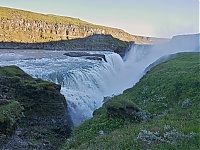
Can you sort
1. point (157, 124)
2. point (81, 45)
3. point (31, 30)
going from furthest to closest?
→ 1. point (31, 30)
2. point (81, 45)
3. point (157, 124)

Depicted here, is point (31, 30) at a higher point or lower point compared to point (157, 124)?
lower

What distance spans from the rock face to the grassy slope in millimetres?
1562

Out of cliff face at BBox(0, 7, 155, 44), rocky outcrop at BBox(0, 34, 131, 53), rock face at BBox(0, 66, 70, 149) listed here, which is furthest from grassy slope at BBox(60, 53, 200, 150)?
cliff face at BBox(0, 7, 155, 44)

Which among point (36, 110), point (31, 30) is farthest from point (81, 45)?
point (36, 110)

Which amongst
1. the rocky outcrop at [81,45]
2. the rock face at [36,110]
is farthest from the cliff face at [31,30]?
the rock face at [36,110]

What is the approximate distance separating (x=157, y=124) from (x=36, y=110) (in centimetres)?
909

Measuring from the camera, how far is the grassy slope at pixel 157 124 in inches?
349

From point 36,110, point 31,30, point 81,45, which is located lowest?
point 81,45

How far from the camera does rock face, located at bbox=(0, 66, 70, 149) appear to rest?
1468 centimetres

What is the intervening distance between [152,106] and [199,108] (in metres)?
3.55

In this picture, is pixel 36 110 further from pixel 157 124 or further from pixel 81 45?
pixel 81 45

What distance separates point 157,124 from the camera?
11.2 m

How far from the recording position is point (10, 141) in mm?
12875

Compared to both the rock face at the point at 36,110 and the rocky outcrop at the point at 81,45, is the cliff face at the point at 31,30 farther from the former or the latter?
the rock face at the point at 36,110
